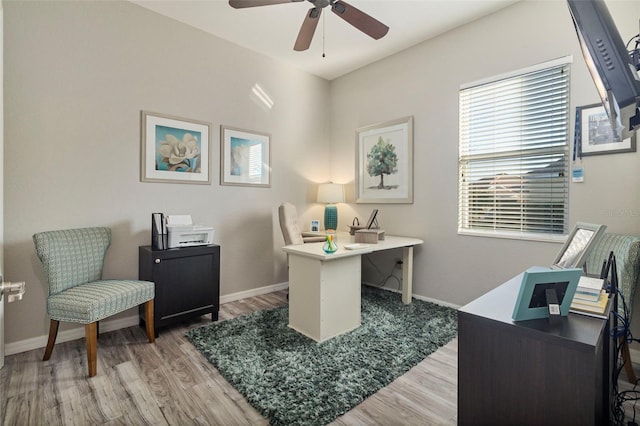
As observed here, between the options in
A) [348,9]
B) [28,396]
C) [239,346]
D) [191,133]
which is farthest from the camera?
[191,133]

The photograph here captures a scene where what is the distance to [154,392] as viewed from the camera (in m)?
1.83

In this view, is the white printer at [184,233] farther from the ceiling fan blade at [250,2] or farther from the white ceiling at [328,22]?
the white ceiling at [328,22]

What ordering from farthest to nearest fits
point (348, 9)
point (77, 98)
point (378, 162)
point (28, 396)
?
point (378, 162) < point (77, 98) < point (348, 9) < point (28, 396)

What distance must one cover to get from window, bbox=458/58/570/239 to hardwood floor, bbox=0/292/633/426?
1392 mm

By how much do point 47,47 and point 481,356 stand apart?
3585 mm

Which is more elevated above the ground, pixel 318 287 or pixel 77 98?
pixel 77 98

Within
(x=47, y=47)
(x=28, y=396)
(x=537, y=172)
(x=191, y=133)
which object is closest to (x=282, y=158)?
(x=191, y=133)

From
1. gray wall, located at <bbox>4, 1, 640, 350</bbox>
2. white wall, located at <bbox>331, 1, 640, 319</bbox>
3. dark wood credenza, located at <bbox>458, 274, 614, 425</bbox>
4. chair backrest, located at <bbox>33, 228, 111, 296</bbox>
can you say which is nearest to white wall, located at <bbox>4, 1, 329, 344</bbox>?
gray wall, located at <bbox>4, 1, 640, 350</bbox>

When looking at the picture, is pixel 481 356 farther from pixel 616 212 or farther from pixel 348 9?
pixel 348 9

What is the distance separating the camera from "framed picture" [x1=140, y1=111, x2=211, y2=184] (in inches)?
115

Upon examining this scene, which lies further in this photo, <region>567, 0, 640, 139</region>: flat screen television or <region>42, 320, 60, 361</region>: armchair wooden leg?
<region>42, 320, 60, 361</region>: armchair wooden leg

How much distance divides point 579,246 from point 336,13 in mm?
2111

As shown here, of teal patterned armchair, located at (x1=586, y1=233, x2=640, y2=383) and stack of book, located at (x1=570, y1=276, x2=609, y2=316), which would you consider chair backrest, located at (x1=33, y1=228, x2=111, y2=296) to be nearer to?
stack of book, located at (x1=570, y1=276, x2=609, y2=316)

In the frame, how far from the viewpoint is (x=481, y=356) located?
1.15 meters
